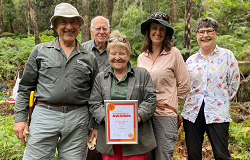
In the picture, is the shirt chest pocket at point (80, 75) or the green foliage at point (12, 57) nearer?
the shirt chest pocket at point (80, 75)

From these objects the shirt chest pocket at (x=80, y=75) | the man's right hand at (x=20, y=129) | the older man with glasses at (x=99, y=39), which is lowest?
the man's right hand at (x=20, y=129)

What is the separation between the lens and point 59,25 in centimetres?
285

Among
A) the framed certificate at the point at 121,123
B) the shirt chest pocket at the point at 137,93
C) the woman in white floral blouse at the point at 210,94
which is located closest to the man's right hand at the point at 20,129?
the framed certificate at the point at 121,123

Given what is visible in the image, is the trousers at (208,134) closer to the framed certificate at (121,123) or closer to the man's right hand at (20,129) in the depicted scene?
the framed certificate at (121,123)

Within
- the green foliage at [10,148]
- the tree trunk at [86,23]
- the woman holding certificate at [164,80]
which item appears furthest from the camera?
the tree trunk at [86,23]

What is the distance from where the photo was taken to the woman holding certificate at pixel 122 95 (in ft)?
8.38

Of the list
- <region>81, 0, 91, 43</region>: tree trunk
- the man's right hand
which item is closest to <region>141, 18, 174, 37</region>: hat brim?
the man's right hand

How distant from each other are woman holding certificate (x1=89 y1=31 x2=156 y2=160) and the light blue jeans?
33 cm

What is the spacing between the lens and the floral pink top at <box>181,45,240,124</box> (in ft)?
10.5

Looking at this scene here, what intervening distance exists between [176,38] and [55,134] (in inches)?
368

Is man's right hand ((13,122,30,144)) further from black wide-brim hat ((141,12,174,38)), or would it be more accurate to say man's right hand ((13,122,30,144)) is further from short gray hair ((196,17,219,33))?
short gray hair ((196,17,219,33))

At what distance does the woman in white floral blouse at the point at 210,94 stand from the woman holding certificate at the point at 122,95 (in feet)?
3.49

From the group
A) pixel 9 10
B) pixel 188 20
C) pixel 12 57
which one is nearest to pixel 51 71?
pixel 188 20

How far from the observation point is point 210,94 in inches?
128
